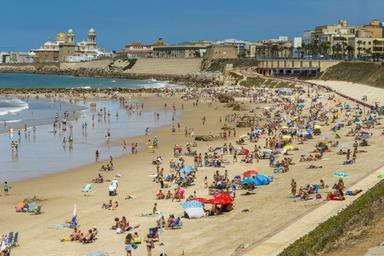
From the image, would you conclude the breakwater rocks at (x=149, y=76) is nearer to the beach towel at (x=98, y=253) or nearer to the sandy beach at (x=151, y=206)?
the sandy beach at (x=151, y=206)

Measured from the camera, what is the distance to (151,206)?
20.5 m

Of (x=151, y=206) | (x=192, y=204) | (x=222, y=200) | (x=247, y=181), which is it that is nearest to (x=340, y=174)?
(x=247, y=181)

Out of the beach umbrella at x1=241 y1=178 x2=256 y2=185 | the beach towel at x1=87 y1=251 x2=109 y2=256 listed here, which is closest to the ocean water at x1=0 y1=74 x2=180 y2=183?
the beach umbrella at x1=241 y1=178 x2=256 y2=185

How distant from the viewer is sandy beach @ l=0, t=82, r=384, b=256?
15766 mm

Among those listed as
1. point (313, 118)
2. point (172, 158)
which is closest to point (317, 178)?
point (172, 158)

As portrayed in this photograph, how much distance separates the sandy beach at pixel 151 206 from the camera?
51.7ft

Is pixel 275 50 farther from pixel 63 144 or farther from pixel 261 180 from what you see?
pixel 261 180

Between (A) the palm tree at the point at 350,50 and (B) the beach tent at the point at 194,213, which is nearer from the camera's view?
(B) the beach tent at the point at 194,213

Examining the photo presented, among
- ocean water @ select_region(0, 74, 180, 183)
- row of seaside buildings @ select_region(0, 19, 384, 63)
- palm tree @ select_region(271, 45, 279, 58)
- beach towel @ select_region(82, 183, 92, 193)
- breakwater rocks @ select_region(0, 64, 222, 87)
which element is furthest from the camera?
palm tree @ select_region(271, 45, 279, 58)

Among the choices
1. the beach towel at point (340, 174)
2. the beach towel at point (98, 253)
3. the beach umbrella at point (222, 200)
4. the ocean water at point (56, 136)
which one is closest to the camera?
the beach towel at point (98, 253)

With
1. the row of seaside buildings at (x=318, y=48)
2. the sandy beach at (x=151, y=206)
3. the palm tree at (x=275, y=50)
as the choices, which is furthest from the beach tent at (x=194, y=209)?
the palm tree at (x=275, y=50)

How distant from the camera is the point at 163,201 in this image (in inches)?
831

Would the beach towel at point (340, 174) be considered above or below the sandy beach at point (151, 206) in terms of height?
above

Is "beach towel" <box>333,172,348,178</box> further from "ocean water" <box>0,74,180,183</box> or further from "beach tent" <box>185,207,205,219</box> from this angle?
"ocean water" <box>0,74,180,183</box>
